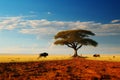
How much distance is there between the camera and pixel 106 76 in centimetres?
1783

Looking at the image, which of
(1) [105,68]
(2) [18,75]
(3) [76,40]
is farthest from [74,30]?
(2) [18,75]

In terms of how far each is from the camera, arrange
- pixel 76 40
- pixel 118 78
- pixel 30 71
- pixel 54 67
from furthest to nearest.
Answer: pixel 76 40
pixel 54 67
pixel 30 71
pixel 118 78

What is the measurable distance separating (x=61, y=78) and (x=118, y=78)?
4017 mm

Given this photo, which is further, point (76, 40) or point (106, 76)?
point (76, 40)

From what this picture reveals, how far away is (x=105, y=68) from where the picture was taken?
69.2 ft

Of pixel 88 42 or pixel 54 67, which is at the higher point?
pixel 88 42

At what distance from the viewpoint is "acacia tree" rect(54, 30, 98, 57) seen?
70.6m

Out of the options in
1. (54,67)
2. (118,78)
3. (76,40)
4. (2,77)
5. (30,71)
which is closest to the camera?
(2,77)

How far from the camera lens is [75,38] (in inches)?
2771

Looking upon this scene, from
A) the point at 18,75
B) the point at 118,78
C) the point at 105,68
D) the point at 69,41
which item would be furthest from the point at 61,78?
the point at 69,41

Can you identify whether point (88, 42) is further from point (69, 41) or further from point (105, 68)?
point (105, 68)

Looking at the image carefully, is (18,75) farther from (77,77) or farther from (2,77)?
(77,77)

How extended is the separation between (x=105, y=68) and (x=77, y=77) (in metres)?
4.77

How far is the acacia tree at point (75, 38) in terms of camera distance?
232ft
